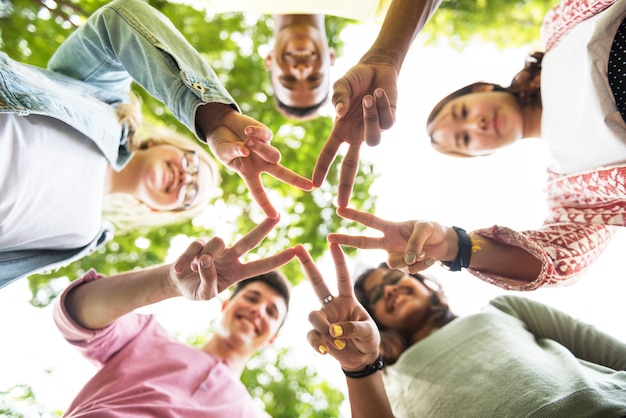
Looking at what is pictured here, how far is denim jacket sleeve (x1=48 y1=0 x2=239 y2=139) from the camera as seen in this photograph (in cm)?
149

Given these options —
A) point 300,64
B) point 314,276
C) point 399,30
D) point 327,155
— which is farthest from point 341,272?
point 300,64

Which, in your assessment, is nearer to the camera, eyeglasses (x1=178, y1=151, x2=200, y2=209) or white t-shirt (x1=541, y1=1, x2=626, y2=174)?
white t-shirt (x1=541, y1=1, x2=626, y2=174)

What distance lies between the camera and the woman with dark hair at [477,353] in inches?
58.4

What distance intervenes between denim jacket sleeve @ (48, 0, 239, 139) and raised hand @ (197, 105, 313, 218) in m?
0.06

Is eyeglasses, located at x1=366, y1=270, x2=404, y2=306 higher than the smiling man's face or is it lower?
lower

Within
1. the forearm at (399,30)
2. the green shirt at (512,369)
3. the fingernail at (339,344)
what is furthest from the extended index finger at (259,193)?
the green shirt at (512,369)

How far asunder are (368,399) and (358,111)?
1211mm

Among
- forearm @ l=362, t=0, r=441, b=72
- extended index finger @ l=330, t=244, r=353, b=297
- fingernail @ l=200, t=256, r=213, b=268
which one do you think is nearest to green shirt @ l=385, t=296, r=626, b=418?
extended index finger @ l=330, t=244, r=353, b=297

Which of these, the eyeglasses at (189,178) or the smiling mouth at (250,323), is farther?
the smiling mouth at (250,323)

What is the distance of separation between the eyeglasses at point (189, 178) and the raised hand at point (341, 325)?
109 cm

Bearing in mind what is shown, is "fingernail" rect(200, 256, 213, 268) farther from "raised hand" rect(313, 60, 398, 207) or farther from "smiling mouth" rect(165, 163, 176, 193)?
"smiling mouth" rect(165, 163, 176, 193)

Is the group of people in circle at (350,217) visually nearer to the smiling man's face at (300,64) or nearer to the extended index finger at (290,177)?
the extended index finger at (290,177)

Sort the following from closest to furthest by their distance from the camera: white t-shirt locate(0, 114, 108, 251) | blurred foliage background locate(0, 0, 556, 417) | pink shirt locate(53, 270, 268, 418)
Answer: white t-shirt locate(0, 114, 108, 251), pink shirt locate(53, 270, 268, 418), blurred foliage background locate(0, 0, 556, 417)

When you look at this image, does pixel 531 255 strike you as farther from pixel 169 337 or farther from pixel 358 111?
pixel 169 337
